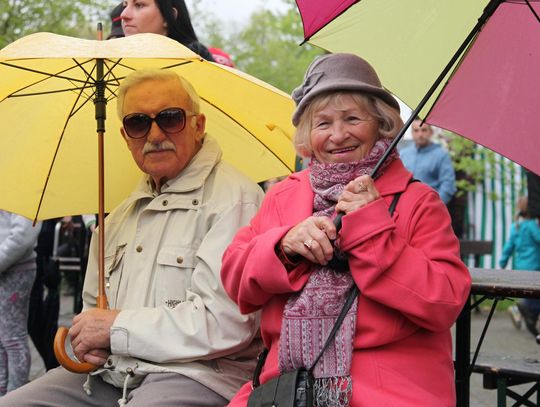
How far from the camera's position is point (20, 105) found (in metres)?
3.89

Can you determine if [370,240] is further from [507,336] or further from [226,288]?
[507,336]

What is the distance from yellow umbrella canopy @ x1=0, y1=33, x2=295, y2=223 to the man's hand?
2.89 feet

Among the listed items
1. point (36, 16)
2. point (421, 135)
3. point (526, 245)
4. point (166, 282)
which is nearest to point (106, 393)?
point (166, 282)

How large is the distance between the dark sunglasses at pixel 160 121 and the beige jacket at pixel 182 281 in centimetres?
17

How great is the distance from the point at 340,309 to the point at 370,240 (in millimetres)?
245

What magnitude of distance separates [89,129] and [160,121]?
0.70 metres

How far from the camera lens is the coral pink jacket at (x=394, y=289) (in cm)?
263

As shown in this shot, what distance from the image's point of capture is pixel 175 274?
3387mm

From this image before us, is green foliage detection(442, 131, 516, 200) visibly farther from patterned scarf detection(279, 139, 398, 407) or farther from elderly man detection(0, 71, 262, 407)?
patterned scarf detection(279, 139, 398, 407)

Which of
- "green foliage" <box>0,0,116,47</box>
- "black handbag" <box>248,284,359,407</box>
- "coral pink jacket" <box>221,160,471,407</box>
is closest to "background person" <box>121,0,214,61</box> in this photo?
"coral pink jacket" <box>221,160,471,407</box>

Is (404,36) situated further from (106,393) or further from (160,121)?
(106,393)

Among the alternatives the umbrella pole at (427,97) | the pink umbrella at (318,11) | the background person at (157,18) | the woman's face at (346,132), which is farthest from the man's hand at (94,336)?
the background person at (157,18)

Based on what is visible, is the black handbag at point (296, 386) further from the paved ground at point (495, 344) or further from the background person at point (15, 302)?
the paved ground at point (495, 344)

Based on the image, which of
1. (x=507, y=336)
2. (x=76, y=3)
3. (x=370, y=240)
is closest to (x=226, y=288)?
(x=370, y=240)
